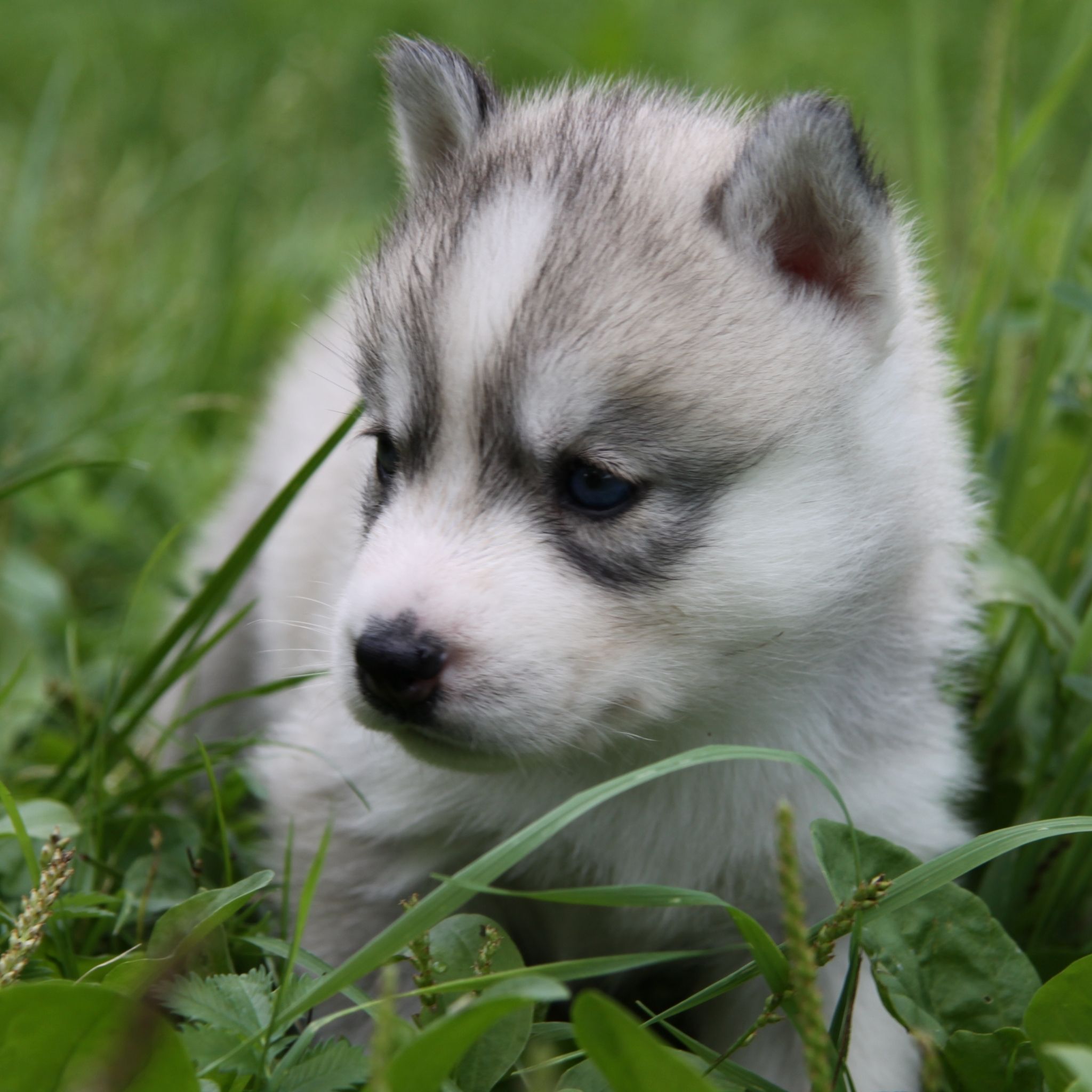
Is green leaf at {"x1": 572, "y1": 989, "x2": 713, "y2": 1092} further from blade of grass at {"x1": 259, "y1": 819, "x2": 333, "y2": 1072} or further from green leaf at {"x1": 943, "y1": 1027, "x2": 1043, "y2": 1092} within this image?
green leaf at {"x1": 943, "y1": 1027, "x2": 1043, "y2": 1092}

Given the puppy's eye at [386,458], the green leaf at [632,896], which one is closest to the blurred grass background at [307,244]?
the puppy's eye at [386,458]

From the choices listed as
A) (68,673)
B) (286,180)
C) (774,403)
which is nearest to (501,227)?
(774,403)

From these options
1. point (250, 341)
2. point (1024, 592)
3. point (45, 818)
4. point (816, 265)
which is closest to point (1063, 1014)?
point (1024, 592)

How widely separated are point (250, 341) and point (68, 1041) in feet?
12.8

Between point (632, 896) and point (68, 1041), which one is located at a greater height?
point (632, 896)

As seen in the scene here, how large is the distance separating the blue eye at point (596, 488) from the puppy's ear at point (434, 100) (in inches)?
34.1

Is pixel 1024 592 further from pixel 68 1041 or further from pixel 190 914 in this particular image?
pixel 68 1041

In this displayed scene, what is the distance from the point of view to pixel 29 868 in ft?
7.08

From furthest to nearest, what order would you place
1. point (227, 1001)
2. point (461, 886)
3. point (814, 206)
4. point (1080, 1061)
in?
point (814, 206)
point (227, 1001)
point (461, 886)
point (1080, 1061)

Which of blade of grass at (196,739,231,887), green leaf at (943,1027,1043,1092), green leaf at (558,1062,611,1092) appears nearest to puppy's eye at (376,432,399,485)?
blade of grass at (196,739,231,887)

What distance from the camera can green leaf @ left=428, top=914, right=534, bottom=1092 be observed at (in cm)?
194

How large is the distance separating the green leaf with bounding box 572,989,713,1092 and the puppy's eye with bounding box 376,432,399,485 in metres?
1.05

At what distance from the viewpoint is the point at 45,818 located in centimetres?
247

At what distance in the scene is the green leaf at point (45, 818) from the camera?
2.42 m
